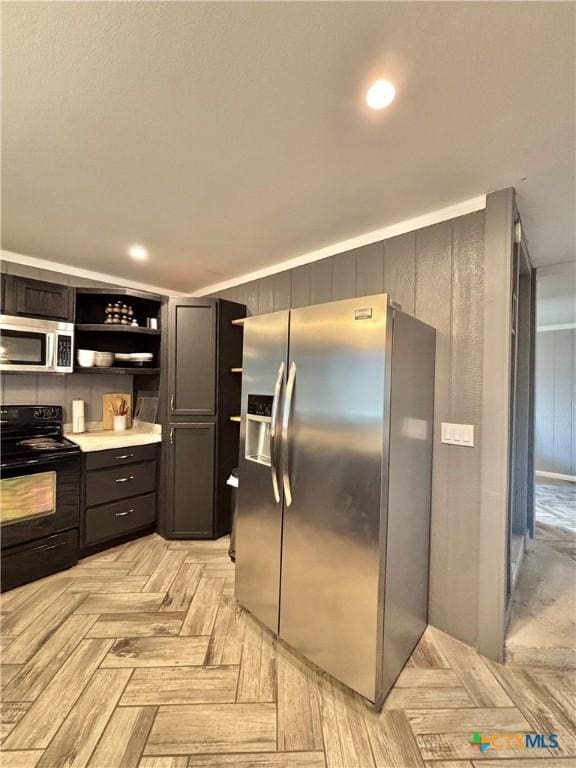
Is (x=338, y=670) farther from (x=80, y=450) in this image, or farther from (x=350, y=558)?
(x=80, y=450)

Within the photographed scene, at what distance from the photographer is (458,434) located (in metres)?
1.84

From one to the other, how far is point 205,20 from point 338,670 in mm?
2530

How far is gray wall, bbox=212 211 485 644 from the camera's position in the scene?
1795mm

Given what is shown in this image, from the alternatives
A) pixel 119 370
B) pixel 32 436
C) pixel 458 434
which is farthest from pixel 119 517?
pixel 458 434

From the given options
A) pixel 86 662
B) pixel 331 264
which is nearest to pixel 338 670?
pixel 86 662

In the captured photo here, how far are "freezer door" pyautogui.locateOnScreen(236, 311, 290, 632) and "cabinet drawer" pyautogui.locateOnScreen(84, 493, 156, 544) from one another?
139 cm

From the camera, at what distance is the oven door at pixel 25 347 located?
2494 mm

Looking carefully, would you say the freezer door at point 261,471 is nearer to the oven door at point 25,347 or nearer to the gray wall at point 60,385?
the oven door at point 25,347

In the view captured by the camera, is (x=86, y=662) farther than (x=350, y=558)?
Yes

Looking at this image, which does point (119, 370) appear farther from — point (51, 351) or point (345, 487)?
point (345, 487)

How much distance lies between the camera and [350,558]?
1.47 m

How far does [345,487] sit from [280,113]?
1.61 meters

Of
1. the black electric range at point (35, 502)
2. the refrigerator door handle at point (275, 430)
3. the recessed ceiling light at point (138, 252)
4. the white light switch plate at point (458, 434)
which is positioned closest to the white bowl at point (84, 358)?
the black electric range at point (35, 502)

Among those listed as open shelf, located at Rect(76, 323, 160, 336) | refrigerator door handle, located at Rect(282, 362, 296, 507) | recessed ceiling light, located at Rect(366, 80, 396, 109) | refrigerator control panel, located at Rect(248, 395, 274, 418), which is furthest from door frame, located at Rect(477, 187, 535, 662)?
open shelf, located at Rect(76, 323, 160, 336)
